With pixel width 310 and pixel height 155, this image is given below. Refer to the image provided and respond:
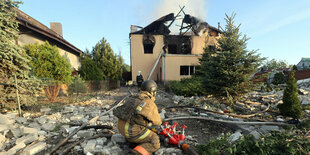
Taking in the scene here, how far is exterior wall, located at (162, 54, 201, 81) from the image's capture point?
50.3ft

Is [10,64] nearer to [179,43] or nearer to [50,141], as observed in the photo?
[50,141]

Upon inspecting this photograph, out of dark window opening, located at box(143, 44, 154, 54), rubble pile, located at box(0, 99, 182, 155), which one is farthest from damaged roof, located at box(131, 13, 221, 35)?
rubble pile, located at box(0, 99, 182, 155)

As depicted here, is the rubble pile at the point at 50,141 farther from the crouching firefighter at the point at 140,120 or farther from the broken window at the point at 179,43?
the broken window at the point at 179,43

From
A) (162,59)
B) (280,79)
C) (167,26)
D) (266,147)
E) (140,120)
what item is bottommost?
(266,147)

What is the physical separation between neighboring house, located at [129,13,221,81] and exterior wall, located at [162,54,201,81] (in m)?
0.12

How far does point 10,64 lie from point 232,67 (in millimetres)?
9359

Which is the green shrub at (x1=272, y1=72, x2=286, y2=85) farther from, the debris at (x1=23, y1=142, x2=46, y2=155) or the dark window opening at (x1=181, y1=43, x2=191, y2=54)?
the debris at (x1=23, y1=142, x2=46, y2=155)

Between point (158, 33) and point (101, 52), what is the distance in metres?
8.20

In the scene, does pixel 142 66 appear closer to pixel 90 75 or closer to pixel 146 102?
pixel 90 75

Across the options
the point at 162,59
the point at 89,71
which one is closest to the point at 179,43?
the point at 162,59

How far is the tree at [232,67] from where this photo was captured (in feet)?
21.6

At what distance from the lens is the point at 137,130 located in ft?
7.77

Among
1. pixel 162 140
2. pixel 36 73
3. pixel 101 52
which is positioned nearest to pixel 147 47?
pixel 101 52

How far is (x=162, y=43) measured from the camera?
17.8 meters
